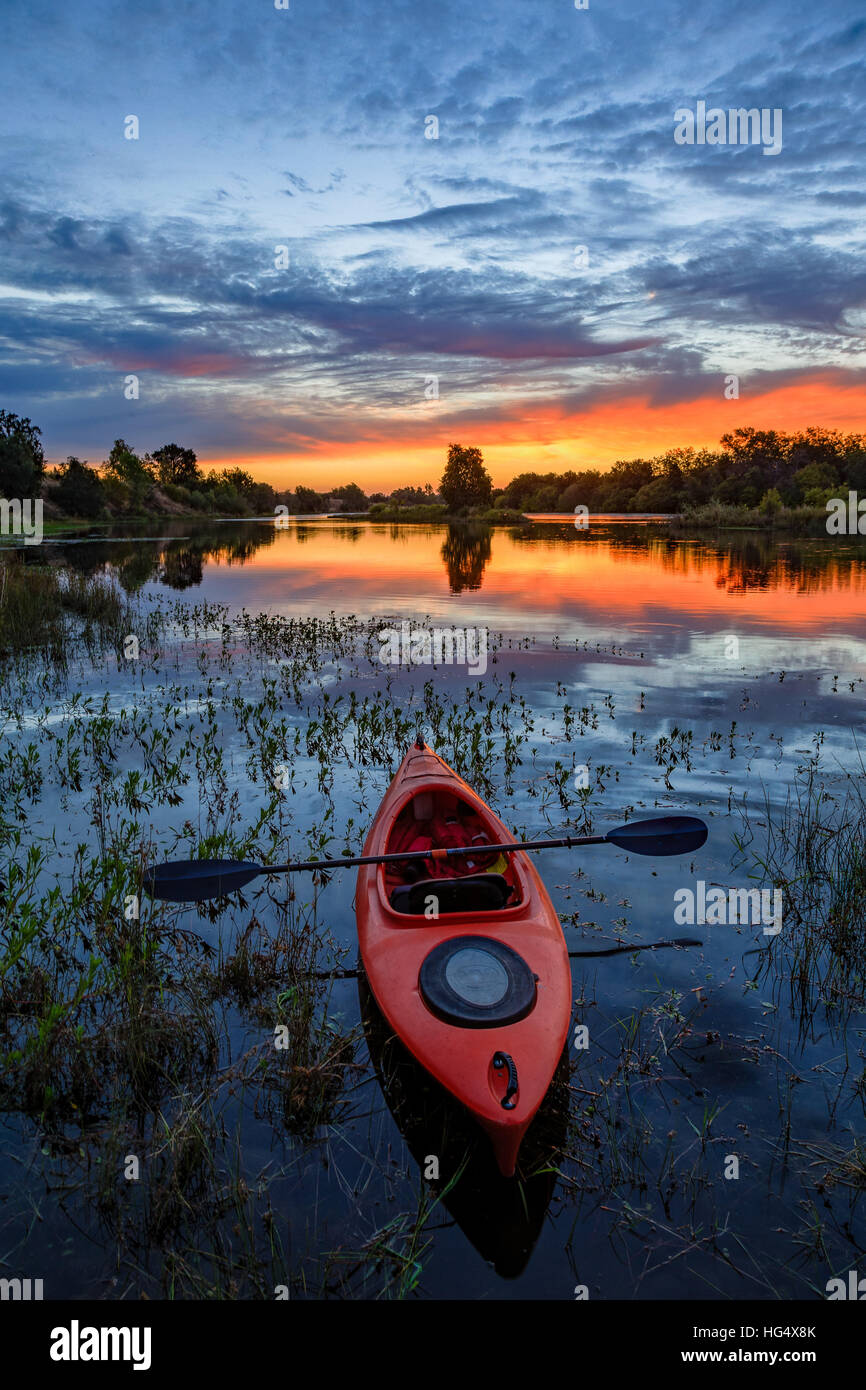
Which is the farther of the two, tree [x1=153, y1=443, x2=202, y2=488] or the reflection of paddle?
tree [x1=153, y1=443, x2=202, y2=488]

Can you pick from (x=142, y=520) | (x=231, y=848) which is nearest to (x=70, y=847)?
(x=231, y=848)

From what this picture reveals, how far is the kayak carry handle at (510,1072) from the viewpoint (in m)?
3.90

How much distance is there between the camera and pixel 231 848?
7.49 m

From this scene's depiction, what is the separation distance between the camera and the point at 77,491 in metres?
69.9

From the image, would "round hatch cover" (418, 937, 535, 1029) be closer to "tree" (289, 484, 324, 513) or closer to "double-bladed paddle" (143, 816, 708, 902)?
"double-bladed paddle" (143, 816, 708, 902)

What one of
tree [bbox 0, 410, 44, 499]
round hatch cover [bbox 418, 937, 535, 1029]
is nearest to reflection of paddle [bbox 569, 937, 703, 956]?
round hatch cover [bbox 418, 937, 535, 1029]

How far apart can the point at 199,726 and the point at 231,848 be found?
4.63m

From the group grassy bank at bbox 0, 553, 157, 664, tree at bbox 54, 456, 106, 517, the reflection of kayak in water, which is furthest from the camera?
tree at bbox 54, 456, 106, 517

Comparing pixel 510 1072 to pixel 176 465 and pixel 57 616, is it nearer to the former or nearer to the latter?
pixel 57 616

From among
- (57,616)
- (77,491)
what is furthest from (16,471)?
(57,616)

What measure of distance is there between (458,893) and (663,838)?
1.87 m

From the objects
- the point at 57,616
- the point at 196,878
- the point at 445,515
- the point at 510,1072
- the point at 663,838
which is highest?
the point at 445,515

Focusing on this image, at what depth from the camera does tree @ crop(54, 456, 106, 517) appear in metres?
69.0
